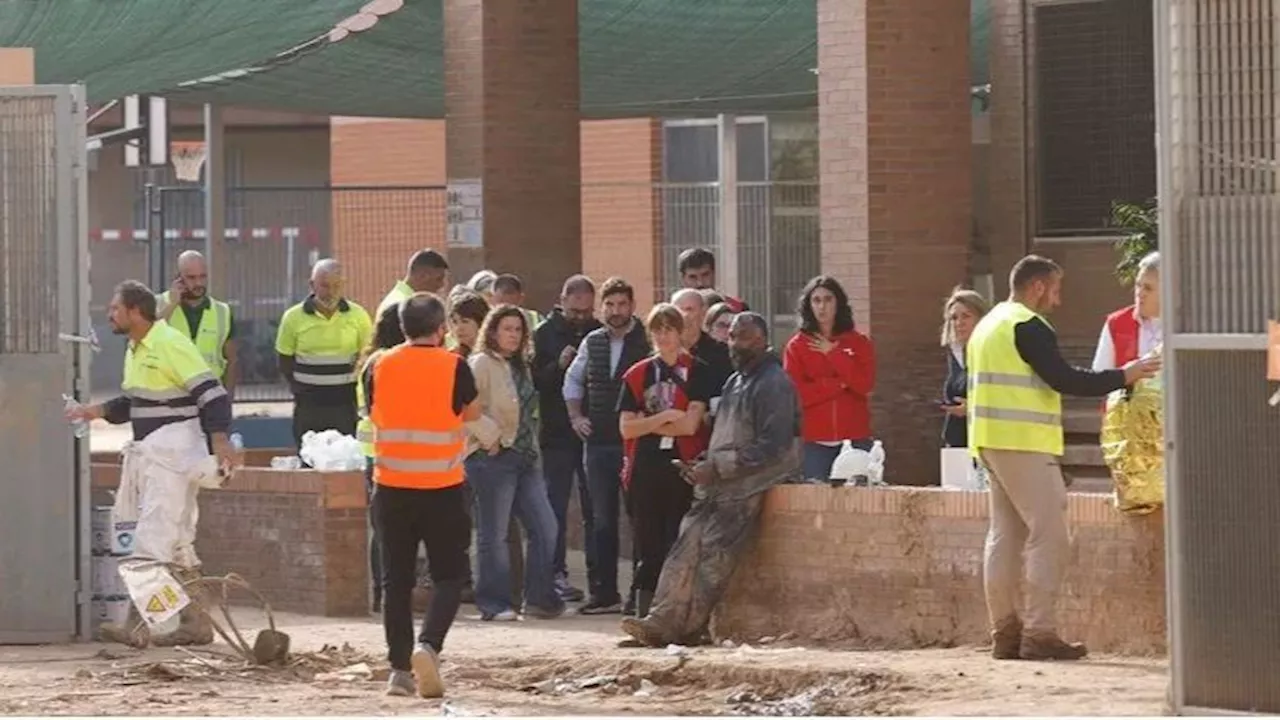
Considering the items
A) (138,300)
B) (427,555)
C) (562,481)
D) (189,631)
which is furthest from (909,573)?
(138,300)

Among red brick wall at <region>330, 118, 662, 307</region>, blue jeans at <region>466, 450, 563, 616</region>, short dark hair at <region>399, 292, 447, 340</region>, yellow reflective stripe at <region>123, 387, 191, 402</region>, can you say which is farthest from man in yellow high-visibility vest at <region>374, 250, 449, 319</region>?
red brick wall at <region>330, 118, 662, 307</region>

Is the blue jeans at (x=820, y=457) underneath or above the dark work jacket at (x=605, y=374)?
underneath

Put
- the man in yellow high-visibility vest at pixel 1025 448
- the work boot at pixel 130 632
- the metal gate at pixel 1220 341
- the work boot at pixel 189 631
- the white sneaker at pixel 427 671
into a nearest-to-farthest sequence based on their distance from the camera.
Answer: the metal gate at pixel 1220 341
the white sneaker at pixel 427 671
the man in yellow high-visibility vest at pixel 1025 448
the work boot at pixel 130 632
the work boot at pixel 189 631

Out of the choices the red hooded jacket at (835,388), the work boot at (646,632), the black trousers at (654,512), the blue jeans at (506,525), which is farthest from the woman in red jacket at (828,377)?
the work boot at (646,632)

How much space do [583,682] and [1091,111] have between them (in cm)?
817

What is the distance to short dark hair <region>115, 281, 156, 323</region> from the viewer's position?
49.3ft

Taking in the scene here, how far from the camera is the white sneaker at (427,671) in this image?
13023 mm

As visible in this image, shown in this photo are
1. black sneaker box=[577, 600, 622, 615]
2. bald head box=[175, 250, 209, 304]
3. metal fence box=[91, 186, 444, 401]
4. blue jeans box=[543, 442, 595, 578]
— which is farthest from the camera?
metal fence box=[91, 186, 444, 401]

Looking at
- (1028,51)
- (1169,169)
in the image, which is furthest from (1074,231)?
(1169,169)

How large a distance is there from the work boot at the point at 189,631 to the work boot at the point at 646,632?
7.07ft

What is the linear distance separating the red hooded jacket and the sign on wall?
5.66m

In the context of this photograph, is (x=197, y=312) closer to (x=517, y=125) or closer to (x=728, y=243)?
(x=517, y=125)

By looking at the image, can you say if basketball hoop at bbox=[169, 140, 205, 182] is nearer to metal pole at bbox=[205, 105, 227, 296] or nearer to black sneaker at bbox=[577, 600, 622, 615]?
metal pole at bbox=[205, 105, 227, 296]

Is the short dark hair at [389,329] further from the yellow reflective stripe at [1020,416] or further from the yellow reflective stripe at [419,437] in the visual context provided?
the yellow reflective stripe at [1020,416]
